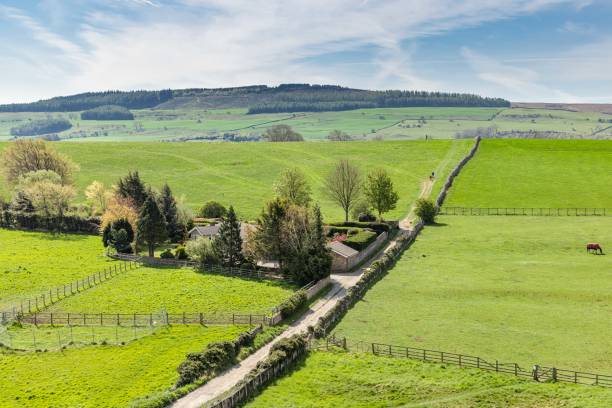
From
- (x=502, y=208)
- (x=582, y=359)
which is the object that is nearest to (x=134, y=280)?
(x=582, y=359)

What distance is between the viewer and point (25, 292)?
55.9m

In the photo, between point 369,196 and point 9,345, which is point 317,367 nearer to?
point 9,345

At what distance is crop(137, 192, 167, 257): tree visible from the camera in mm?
71250

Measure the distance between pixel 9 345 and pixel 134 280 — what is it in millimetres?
18713

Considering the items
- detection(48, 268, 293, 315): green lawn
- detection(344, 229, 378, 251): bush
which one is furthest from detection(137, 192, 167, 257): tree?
detection(344, 229, 378, 251): bush

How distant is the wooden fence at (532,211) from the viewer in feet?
298

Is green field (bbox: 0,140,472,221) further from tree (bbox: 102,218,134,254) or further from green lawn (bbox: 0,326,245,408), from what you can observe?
green lawn (bbox: 0,326,245,408)

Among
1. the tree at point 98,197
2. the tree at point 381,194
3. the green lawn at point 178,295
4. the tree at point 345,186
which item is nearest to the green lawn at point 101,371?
the green lawn at point 178,295

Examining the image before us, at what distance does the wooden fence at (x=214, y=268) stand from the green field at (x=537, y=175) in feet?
162

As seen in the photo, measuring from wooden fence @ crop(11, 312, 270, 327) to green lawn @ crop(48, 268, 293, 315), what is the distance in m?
1.51

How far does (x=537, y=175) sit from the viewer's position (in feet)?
387

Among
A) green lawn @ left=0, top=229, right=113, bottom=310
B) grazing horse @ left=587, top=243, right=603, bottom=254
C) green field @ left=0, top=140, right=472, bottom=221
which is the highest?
green field @ left=0, top=140, right=472, bottom=221

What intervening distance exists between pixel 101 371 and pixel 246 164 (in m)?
99.0

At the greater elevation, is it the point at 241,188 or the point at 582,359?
the point at 241,188
